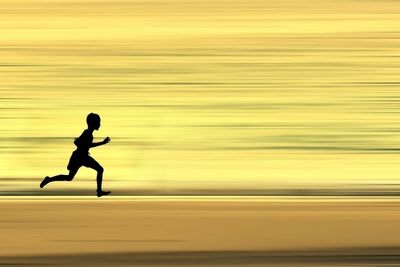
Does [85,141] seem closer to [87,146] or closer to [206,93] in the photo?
[87,146]

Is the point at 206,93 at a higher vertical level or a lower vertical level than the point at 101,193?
higher

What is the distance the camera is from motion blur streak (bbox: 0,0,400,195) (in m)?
7.30

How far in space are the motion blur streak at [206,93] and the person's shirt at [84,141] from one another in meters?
0.83

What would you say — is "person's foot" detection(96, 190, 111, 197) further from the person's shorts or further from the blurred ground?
the person's shorts

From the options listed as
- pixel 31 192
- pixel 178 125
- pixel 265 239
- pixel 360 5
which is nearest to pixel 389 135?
pixel 178 125

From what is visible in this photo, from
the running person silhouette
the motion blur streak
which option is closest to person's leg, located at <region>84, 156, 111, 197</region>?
the running person silhouette

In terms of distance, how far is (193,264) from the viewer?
15.1 ft

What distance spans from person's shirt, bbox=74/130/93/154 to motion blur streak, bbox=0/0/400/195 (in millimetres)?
827

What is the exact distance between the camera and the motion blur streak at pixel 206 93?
24.0ft

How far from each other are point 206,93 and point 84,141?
5058 millimetres

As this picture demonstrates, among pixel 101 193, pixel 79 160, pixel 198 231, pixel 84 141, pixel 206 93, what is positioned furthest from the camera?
pixel 206 93

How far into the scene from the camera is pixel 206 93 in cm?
1041

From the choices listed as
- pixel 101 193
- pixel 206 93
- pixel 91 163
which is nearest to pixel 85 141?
pixel 91 163

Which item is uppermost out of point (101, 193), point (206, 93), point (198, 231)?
point (206, 93)
